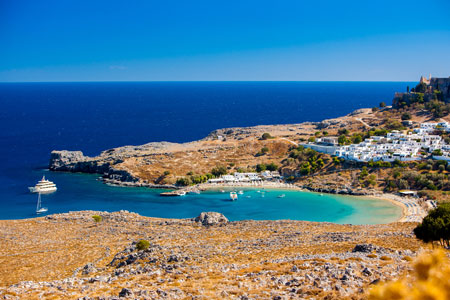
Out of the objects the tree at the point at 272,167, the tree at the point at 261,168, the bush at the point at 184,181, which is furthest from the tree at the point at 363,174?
the bush at the point at 184,181

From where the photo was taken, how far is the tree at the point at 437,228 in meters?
27.2

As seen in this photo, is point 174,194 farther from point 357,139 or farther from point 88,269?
point 88,269

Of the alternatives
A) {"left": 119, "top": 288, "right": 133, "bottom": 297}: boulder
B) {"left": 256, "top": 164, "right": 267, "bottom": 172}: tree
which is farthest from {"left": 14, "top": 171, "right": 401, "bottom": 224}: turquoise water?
{"left": 119, "top": 288, "right": 133, "bottom": 297}: boulder

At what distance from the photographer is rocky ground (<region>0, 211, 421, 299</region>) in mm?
19062

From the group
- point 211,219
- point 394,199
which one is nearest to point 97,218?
point 211,219

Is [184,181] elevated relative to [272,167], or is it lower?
lower

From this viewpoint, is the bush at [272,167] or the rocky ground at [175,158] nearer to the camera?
the bush at [272,167]

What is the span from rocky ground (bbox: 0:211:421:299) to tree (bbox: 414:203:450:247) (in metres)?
1.14

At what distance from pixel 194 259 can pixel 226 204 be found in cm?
3997

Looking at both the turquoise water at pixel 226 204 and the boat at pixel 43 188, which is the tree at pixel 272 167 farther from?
the boat at pixel 43 188

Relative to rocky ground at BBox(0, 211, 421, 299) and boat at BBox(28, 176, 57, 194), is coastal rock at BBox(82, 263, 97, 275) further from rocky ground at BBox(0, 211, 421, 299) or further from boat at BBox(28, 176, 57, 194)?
boat at BBox(28, 176, 57, 194)

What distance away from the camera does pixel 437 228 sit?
89.5 feet

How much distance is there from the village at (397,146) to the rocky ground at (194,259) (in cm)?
3954

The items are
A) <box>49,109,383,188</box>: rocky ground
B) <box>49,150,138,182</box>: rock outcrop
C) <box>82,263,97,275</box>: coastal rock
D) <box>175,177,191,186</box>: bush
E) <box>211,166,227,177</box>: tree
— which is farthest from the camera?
<box>49,150,138,182</box>: rock outcrop
